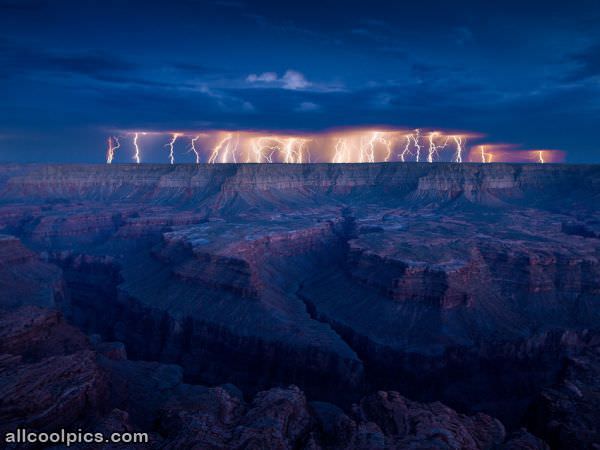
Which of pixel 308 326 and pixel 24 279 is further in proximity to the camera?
pixel 24 279

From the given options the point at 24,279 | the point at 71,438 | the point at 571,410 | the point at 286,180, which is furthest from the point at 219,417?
the point at 286,180

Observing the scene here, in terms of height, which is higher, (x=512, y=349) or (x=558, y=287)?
(x=558, y=287)

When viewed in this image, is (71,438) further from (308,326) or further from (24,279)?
(24,279)

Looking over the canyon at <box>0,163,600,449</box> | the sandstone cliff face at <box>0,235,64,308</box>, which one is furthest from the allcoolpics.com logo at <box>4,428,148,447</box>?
the sandstone cliff face at <box>0,235,64,308</box>

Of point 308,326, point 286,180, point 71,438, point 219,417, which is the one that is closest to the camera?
point 71,438

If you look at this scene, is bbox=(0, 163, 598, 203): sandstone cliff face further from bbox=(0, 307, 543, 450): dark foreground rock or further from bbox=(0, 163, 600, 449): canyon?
bbox=(0, 307, 543, 450): dark foreground rock

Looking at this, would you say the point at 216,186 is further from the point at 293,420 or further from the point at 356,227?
the point at 293,420

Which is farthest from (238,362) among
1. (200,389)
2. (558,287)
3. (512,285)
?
(558,287)

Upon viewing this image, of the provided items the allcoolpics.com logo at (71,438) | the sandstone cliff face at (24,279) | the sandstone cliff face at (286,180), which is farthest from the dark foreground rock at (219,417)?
the sandstone cliff face at (286,180)
